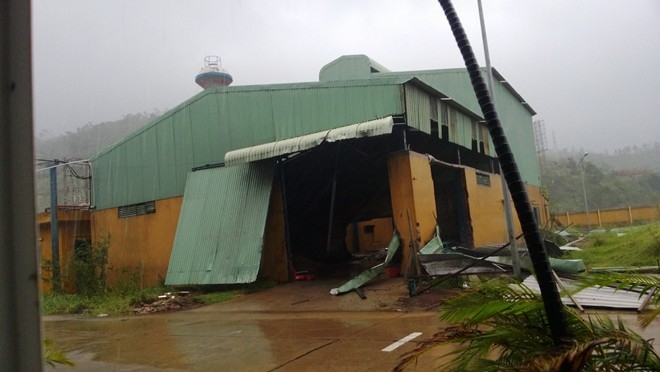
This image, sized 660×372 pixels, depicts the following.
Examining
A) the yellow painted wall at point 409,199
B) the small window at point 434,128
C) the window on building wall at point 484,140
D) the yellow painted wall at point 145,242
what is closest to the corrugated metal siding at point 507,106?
the window on building wall at point 484,140

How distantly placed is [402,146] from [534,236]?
10.0 m

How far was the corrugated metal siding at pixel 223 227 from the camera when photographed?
1251 cm

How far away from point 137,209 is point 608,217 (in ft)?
124

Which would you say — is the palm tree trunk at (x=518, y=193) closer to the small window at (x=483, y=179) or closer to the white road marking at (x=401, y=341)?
the white road marking at (x=401, y=341)

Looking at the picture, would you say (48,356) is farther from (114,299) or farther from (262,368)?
(114,299)

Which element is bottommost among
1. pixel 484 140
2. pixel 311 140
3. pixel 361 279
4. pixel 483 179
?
pixel 361 279

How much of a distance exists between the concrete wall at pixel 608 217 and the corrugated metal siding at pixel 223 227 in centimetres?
3019

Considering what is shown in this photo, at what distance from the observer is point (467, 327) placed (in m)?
2.57

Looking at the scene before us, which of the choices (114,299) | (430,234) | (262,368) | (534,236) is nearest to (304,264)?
(430,234)

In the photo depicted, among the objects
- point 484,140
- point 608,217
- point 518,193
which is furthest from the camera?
point 608,217

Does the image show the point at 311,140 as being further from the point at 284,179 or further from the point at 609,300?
the point at 609,300

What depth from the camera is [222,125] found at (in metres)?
14.7

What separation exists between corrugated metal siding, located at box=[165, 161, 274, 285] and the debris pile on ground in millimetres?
757

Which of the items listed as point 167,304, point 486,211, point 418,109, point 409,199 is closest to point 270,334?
point 409,199
